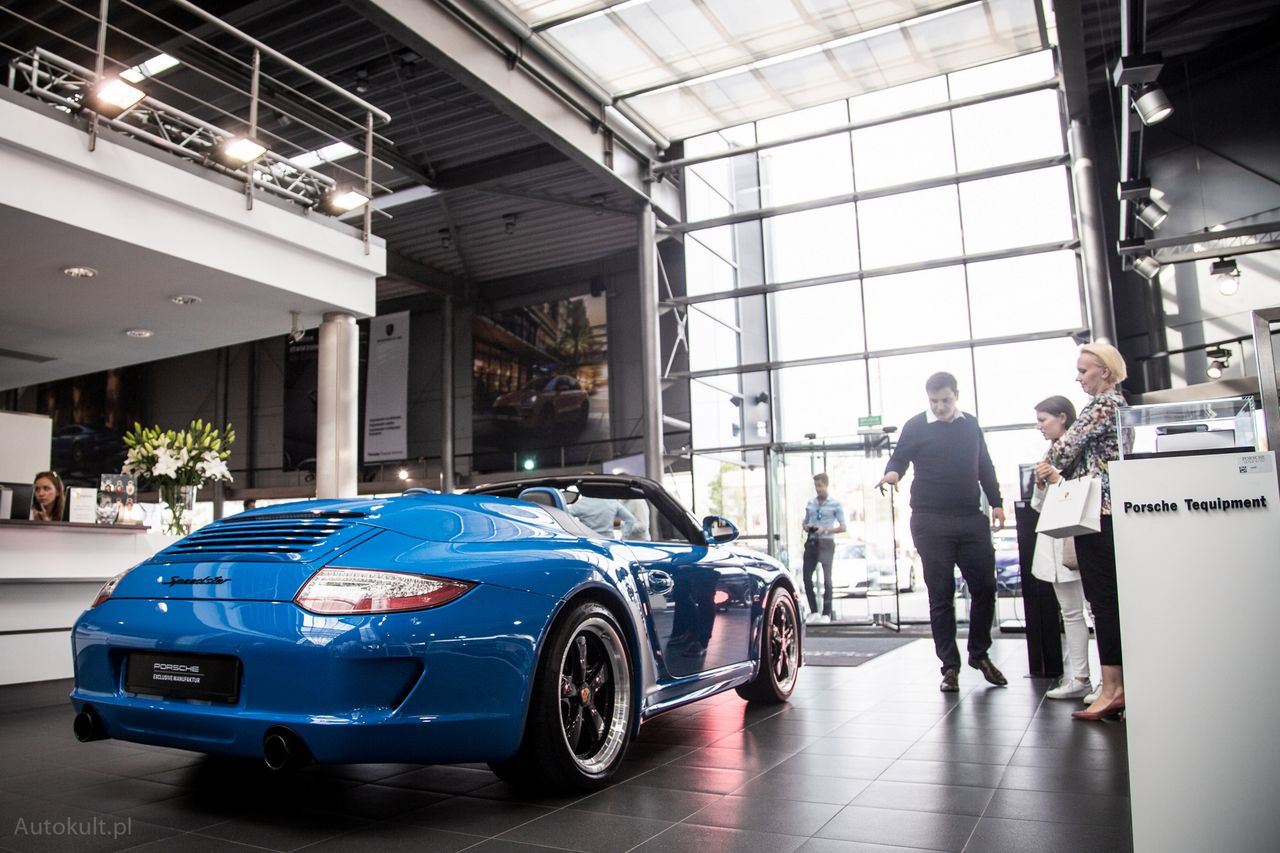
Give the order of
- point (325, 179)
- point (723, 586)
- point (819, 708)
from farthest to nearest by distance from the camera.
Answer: point (325, 179) < point (819, 708) < point (723, 586)

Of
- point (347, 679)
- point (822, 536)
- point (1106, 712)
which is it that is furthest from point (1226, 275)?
point (347, 679)

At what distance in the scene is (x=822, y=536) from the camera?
10477mm

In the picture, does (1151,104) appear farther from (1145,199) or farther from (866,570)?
(866,570)

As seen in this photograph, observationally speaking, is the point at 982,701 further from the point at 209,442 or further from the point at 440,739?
the point at 209,442

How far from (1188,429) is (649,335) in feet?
36.1

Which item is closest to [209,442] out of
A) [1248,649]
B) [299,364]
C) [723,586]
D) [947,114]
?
[723,586]

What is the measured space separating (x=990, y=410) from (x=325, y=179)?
8.63 m

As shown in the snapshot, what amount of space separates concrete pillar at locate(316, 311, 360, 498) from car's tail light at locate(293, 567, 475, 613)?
19.1 ft

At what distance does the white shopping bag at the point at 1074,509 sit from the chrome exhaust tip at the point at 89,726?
136 inches

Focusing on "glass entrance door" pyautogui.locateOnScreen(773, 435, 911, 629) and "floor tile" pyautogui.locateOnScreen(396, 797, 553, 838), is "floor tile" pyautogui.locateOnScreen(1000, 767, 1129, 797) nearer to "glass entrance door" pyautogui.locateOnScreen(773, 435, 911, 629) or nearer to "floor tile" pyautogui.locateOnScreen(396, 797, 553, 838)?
"floor tile" pyautogui.locateOnScreen(396, 797, 553, 838)

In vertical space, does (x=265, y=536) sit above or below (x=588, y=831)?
above

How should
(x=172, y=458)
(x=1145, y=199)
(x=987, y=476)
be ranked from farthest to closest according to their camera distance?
(x=1145, y=199) → (x=172, y=458) → (x=987, y=476)

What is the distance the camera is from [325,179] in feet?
26.0

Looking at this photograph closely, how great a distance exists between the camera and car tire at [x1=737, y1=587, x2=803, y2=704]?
4.54m
